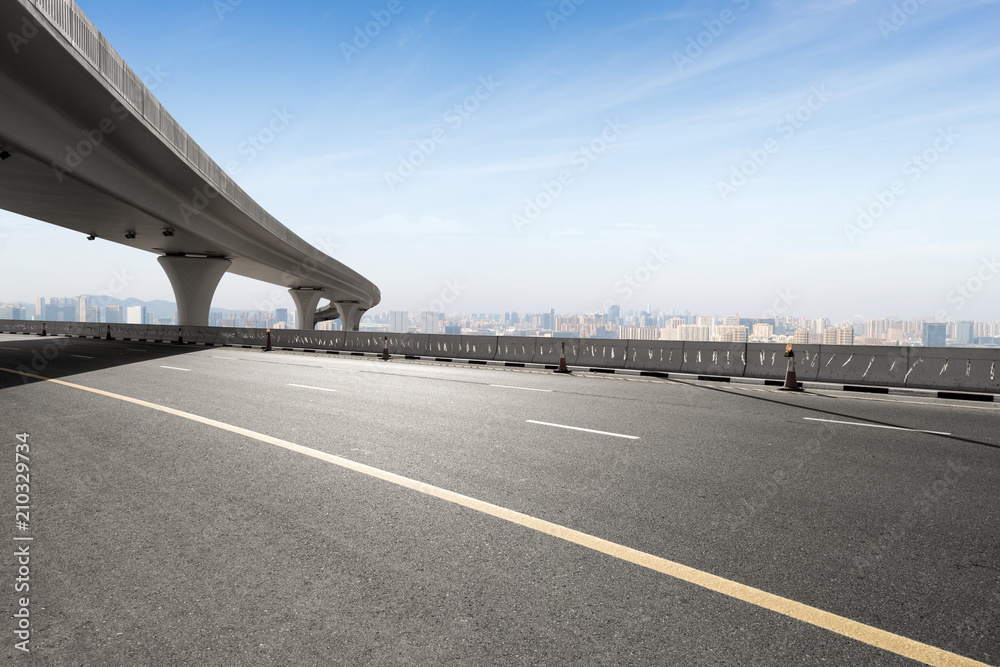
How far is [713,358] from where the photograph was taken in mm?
17078

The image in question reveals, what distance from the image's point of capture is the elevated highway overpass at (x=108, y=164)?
13.1m

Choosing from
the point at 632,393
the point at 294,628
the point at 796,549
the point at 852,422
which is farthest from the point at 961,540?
the point at 632,393

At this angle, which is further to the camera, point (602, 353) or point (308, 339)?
point (308, 339)

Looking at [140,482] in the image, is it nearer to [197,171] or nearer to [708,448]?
[708,448]

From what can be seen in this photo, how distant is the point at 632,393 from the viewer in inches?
472

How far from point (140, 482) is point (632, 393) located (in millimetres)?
9202

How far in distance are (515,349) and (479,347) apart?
2.14 metres

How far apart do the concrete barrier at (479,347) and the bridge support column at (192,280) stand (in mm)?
23595

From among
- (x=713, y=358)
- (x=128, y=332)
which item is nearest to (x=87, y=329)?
(x=128, y=332)

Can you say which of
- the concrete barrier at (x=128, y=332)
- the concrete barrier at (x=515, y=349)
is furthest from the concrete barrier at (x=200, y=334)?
the concrete barrier at (x=515, y=349)

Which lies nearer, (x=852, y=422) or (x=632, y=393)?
(x=852, y=422)

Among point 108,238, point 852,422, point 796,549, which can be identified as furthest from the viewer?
point 108,238

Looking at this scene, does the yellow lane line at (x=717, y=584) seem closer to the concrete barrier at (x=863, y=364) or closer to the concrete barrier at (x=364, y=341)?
the concrete barrier at (x=863, y=364)

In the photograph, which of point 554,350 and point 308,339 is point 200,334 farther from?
point 554,350
